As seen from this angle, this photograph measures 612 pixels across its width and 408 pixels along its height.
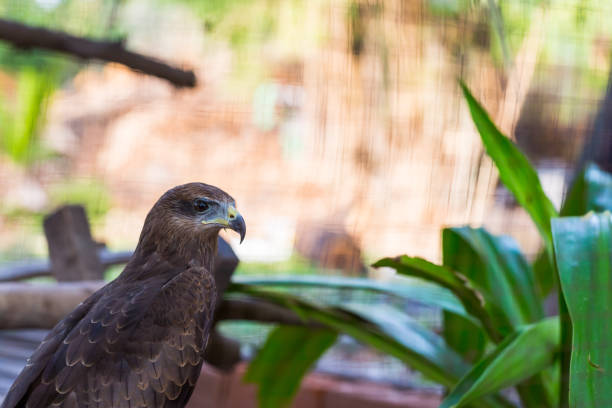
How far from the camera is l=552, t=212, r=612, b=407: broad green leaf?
99cm

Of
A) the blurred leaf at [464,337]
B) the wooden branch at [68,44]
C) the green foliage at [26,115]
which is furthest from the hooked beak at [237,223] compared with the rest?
the green foliage at [26,115]

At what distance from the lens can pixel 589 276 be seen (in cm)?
115

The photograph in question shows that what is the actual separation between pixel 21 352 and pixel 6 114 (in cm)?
297

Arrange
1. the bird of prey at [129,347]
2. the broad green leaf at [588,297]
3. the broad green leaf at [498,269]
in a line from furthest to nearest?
the broad green leaf at [498,269], the bird of prey at [129,347], the broad green leaf at [588,297]

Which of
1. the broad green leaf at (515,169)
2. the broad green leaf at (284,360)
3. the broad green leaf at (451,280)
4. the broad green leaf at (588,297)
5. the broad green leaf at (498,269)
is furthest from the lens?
the broad green leaf at (284,360)

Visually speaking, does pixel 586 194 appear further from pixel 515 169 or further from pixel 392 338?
→ pixel 392 338

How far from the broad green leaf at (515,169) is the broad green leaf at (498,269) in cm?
16

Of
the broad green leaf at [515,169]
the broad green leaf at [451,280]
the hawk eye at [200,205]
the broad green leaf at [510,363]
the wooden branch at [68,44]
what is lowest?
the broad green leaf at [510,363]

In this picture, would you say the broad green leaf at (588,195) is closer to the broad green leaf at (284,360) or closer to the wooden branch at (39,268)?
the broad green leaf at (284,360)

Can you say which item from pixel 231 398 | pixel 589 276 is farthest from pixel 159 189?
pixel 589 276

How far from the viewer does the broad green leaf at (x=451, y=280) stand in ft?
4.46

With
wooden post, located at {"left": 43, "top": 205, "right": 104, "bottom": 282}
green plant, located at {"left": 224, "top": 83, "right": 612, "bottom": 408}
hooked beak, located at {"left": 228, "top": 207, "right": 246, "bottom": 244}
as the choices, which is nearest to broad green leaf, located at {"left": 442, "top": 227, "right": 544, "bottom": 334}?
green plant, located at {"left": 224, "top": 83, "right": 612, "bottom": 408}

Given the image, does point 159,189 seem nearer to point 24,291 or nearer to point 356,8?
point 356,8

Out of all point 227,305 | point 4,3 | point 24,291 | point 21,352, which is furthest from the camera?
point 4,3
